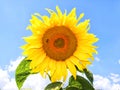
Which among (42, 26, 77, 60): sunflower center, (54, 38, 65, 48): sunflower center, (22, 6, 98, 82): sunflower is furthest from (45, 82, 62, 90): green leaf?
(54, 38, 65, 48): sunflower center

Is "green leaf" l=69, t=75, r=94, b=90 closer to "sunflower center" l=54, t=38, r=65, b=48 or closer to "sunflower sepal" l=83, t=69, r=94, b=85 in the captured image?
"sunflower sepal" l=83, t=69, r=94, b=85

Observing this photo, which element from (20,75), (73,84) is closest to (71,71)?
(73,84)

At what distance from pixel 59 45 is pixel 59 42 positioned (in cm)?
4

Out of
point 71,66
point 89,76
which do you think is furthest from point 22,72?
point 89,76

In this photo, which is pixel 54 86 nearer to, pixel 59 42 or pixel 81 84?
pixel 81 84

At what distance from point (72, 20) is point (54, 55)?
44 cm

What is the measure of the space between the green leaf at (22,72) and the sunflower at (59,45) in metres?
0.06

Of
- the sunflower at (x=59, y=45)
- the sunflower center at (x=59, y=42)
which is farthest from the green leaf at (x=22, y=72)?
the sunflower center at (x=59, y=42)

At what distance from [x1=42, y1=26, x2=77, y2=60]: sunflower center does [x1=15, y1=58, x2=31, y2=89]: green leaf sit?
15.0 inches

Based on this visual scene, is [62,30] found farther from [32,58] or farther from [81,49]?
Answer: [32,58]

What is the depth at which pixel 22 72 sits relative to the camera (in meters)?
2.09

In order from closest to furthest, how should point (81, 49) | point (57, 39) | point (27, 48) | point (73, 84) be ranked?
point (73, 84) → point (27, 48) → point (81, 49) → point (57, 39)

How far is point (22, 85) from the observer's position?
2168 millimetres

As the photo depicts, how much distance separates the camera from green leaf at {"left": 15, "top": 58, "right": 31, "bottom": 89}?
2090 mm
